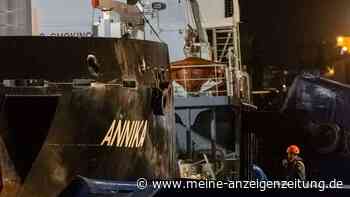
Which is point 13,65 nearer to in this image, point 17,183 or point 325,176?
point 17,183

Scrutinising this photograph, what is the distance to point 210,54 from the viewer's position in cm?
3466

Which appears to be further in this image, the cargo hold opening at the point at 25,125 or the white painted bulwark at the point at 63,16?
the white painted bulwark at the point at 63,16

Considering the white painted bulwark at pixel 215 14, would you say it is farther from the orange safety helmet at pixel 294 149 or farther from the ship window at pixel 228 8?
the orange safety helmet at pixel 294 149

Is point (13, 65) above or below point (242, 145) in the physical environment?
above

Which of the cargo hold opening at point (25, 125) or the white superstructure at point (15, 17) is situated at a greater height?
the white superstructure at point (15, 17)

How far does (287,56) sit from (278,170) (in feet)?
137

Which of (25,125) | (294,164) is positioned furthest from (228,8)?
(25,125)

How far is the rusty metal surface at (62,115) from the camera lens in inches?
286

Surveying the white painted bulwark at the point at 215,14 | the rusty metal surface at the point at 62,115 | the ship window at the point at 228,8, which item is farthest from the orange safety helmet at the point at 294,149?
the ship window at the point at 228,8

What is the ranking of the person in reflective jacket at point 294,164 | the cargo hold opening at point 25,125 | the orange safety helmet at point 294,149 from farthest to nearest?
the orange safety helmet at point 294,149
the person in reflective jacket at point 294,164
the cargo hold opening at point 25,125

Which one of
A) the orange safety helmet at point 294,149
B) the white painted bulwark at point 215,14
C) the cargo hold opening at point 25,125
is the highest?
the white painted bulwark at point 215,14

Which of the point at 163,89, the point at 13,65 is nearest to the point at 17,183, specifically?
the point at 13,65

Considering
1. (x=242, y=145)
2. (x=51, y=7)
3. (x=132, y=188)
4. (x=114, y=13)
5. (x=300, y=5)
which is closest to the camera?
(x=132, y=188)

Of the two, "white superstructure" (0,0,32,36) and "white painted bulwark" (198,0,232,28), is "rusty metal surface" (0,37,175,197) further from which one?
"white painted bulwark" (198,0,232,28)
